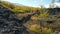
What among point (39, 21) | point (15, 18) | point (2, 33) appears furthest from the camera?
point (39, 21)

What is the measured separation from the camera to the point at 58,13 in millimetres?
10625

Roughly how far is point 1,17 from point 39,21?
5.19 ft

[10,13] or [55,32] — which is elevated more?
[10,13]

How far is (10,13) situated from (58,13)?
3.21 metres

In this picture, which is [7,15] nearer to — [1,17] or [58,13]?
[1,17]

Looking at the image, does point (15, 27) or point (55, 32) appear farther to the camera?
point (55, 32)

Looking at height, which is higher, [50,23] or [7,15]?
[7,15]

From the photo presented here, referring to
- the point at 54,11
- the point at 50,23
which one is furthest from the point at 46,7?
the point at 50,23

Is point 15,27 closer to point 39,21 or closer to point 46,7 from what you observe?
point 39,21

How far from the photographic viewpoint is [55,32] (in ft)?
26.4

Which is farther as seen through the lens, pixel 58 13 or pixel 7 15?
pixel 58 13

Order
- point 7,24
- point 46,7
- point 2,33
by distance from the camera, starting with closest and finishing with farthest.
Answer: point 2,33 < point 7,24 < point 46,7

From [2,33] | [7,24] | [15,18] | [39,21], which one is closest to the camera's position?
[2,33]

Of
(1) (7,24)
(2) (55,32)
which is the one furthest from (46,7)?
(1) (7,24)
